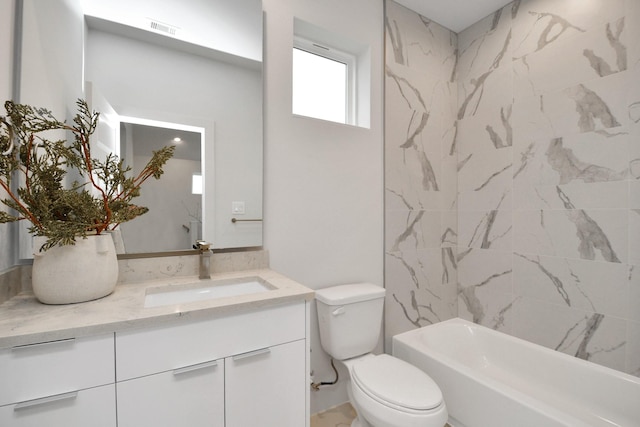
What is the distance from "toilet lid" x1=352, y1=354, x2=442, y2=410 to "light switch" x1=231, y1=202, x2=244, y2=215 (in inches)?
37.7

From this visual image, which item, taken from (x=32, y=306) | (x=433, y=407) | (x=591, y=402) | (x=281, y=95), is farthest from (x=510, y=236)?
(x=32, y=306)

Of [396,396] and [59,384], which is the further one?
[396,396]

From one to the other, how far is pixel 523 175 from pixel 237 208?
1798 millimetres

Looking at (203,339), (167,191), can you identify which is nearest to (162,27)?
(167,191)

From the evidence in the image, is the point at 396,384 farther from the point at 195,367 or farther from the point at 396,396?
the point at 195,367

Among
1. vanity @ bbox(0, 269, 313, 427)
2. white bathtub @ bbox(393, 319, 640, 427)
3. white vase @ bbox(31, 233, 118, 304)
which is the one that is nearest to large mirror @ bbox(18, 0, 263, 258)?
white vase @ bbox(31, 233, 118, 304)

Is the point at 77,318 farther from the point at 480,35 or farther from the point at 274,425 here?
the point at 480,35

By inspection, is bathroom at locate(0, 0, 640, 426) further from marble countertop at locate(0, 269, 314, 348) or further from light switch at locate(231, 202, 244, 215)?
marble countertop at locate(0, 269, 314, 348)

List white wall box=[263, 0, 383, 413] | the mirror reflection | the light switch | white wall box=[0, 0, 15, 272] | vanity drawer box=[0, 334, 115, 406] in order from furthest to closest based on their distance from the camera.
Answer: white wall box=[263, 0, 383, 413] < the light switch < the mirror reflection < white wall box=[0, 0, 15, 272] < vanity drawer box=[0, 334, 115, 406]

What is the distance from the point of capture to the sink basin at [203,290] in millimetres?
1257

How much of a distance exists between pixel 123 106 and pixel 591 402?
8.72 feet

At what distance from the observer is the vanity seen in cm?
79

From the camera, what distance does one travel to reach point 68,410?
0.82 metres

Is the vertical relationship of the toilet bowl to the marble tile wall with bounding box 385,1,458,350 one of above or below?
below
